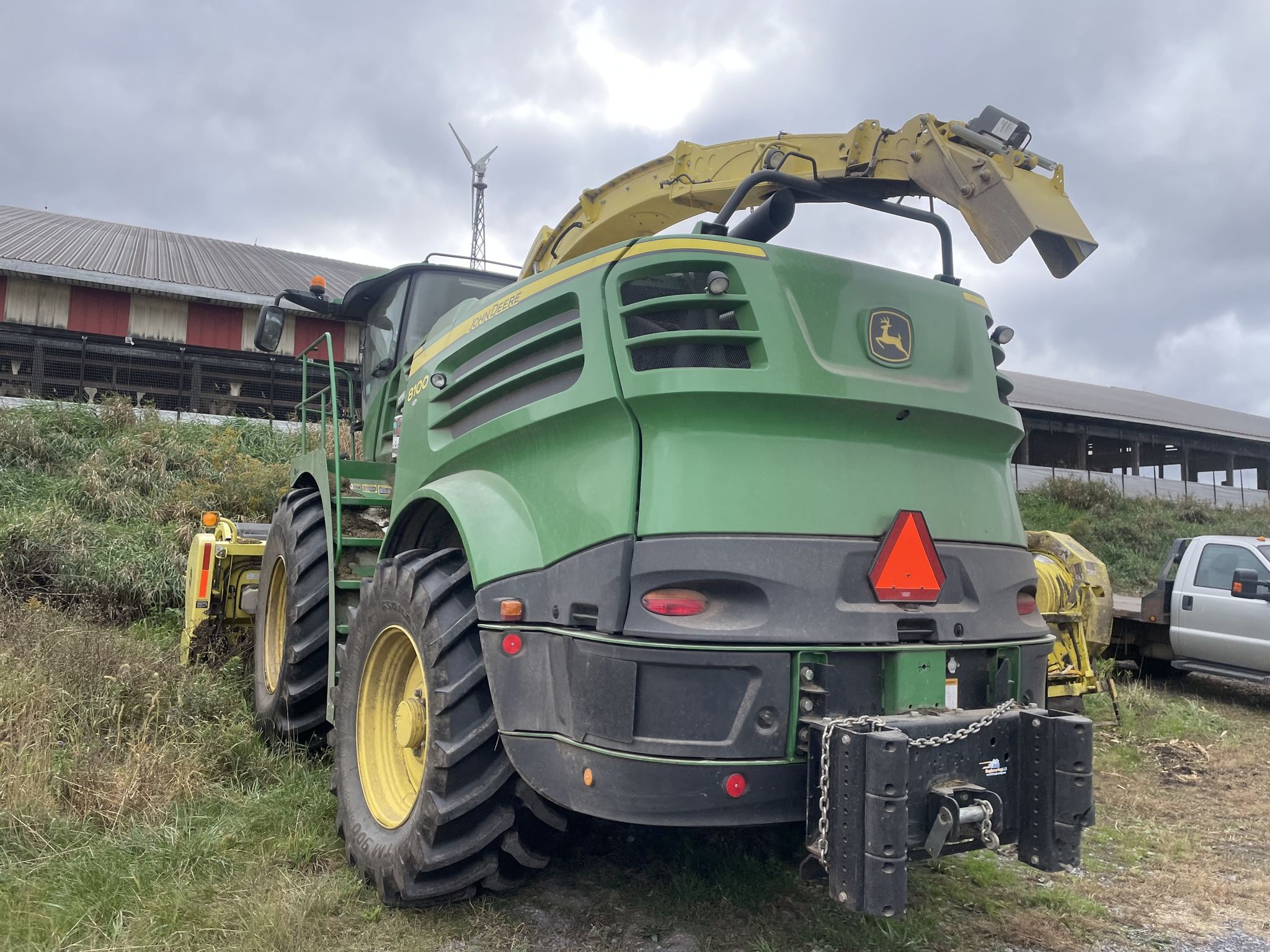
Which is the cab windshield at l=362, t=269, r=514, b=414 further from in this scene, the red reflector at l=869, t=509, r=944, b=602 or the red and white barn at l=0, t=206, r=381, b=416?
the red and white barn at l=0, t=206, r=381, b=416

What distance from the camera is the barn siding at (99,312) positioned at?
16906 millimetres

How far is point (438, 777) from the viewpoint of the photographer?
122 inches

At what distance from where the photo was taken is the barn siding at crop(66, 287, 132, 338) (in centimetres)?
1691

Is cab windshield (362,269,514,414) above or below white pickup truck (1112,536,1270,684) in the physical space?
above

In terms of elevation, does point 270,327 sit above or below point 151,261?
below

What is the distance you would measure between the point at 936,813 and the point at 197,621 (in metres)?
5.52

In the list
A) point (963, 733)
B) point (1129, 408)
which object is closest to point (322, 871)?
point (963, 733)

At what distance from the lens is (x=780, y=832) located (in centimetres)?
412

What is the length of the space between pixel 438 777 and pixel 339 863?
98 cm

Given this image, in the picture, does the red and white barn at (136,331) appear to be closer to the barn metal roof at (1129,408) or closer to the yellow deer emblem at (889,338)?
the yellow deer emblem at (889,338)

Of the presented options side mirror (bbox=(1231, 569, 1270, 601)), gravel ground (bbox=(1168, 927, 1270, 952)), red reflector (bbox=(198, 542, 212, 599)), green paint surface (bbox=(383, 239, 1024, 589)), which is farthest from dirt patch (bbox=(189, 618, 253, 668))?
side mirror (bbox=(1231, 569, 1270, 601))

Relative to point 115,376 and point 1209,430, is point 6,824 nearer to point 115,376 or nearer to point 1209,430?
point 115,376

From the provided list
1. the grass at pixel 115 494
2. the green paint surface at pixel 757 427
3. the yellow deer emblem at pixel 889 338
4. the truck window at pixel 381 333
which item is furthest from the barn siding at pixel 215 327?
the yellow deer emblem at pixel 889 338

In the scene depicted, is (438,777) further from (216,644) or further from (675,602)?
(216,644)
